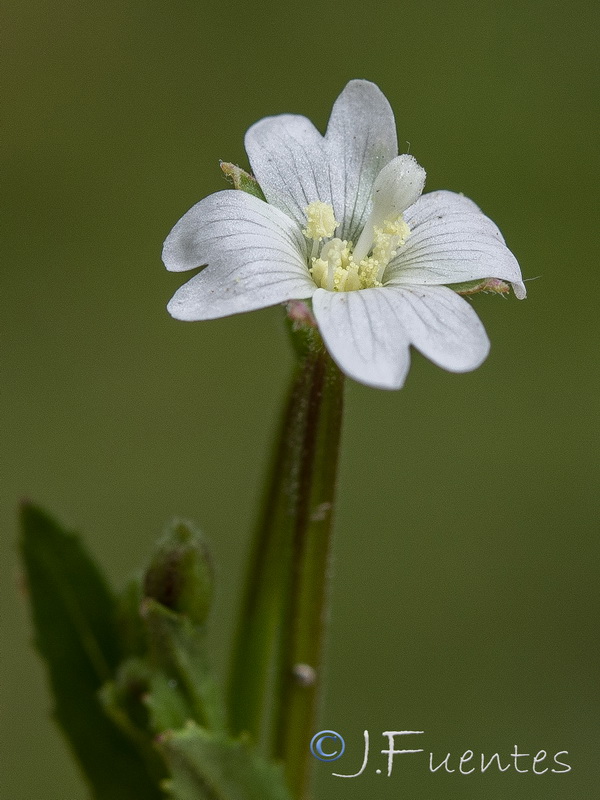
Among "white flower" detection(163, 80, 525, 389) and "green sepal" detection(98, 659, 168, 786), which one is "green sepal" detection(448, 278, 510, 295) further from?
"green sepal" detection(98, 659, 168, 786)

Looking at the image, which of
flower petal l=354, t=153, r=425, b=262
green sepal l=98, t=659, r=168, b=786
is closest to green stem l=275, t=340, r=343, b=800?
green sepal l=98, t=659, r=168, b=786

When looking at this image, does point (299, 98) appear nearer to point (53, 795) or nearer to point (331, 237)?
point (331, 237)

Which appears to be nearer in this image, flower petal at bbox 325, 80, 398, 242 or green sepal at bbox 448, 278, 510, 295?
green sepal at bbox 448, 278, 510, 295

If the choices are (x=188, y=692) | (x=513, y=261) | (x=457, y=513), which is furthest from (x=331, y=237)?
(x=457, y=513)

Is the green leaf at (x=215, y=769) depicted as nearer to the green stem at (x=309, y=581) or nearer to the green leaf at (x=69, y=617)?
the green stem at (x=309, y=581)

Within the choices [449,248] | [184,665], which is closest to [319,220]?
[449,248]
